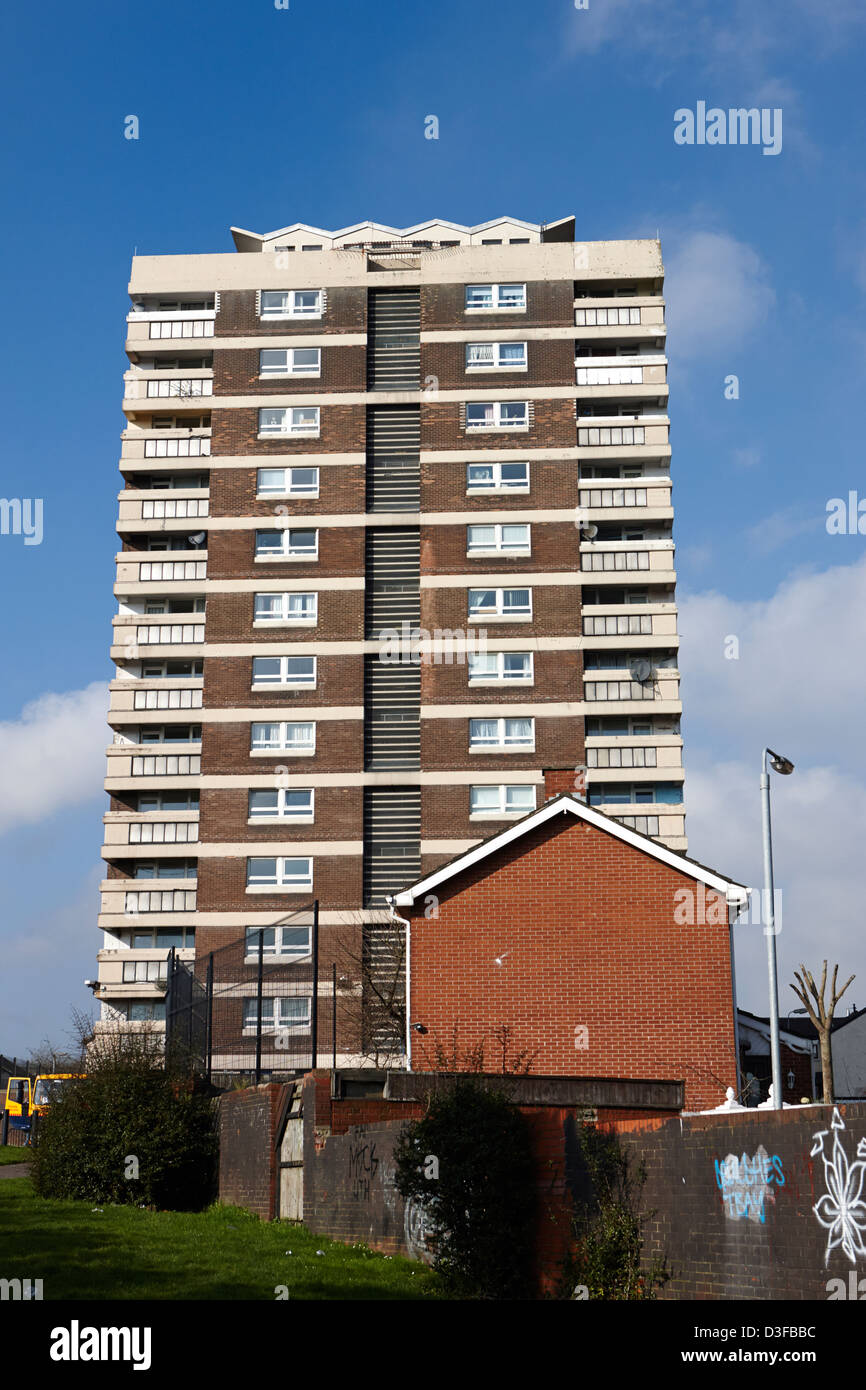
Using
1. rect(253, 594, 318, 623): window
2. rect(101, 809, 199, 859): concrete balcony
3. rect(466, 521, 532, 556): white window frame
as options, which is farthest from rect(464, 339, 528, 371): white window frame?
rect(101, 809, 199, 859): concrete balcony

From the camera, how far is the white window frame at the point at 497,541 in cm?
5428

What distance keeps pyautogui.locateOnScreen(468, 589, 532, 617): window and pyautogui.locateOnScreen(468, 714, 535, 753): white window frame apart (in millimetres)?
3913

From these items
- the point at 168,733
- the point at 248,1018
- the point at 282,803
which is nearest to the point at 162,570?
the point at 168,733

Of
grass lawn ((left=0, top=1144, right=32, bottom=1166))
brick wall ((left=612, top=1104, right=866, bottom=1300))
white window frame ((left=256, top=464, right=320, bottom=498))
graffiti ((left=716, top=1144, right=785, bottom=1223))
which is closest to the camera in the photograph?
brick wall ((left=612, top=1104, right=866, bottom=1300))

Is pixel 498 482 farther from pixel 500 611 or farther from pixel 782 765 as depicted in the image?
pixel 782 765

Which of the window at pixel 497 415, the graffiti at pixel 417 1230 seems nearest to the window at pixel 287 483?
the window at pixel 497 415

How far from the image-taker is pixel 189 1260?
16594 millimetres

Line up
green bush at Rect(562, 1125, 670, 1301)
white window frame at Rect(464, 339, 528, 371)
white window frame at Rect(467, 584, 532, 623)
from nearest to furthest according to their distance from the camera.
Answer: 1. green bush at Rect(562, 1125, 670, 1301)
2. white window frame at Rect(467, 584, 532, 623)
3. white window frame at Rect(464, 339, 528, 371)

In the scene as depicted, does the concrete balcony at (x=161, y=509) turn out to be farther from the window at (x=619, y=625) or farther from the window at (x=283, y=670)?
the window at (x=619, y=625)

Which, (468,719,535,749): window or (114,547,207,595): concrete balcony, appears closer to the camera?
(468,719,535,749): window

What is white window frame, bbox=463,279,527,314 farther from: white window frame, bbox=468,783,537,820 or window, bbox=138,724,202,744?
window, bbox=138,724,202,744

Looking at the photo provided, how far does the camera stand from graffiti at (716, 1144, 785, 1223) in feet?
40.0

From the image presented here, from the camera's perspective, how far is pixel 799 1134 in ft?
38.4

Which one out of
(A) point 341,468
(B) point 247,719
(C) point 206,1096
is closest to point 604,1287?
(C) point 206,1096
